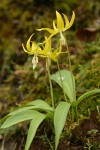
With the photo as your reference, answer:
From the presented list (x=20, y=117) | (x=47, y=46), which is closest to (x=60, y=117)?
(x=20, y=117)

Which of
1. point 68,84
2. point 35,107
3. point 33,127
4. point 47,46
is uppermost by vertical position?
point 47,46

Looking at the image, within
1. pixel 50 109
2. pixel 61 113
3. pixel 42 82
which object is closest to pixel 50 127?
pixel 50 109

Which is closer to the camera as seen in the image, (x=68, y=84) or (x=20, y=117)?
(x=20, y=117)

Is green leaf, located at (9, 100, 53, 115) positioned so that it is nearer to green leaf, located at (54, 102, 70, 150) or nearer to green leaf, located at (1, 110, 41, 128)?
green leaf, located at (1, 110, 41, 128)

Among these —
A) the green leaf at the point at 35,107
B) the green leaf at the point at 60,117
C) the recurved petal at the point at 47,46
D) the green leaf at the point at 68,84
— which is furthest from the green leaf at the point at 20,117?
the recurved petal at the point at 47,46

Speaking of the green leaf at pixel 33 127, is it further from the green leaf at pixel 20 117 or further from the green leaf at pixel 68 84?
the green leaf at pixel 68 84

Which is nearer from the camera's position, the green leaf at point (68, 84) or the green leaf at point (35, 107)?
the green leaf at point (35, 107)

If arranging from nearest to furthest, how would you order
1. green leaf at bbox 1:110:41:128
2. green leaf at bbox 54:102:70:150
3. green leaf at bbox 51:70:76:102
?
green leaf at bbox 54:102:70:150 → green leaf at bbox 1:110:41:128 → green leaf at bbox 51:70:76:102

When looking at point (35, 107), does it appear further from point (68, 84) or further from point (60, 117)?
point (68, 84)

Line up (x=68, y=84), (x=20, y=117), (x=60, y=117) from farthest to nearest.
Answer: (x=68, y=84)
(x=20, y=117)
(x=60, y=117)

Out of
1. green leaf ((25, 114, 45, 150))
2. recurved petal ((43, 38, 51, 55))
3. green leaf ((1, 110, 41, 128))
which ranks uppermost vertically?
recurved petal ((43, 38, 51, 55))

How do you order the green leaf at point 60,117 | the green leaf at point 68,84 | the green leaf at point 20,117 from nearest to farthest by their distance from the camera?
the green leaf at point 60,117 → the green leaf at point 20,117 → the green leaf at point 68,84

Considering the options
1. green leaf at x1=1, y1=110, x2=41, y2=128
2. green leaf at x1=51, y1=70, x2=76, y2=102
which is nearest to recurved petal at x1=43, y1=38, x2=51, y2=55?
green leaf at x1=51, y1=70, x2=76, y2=102
